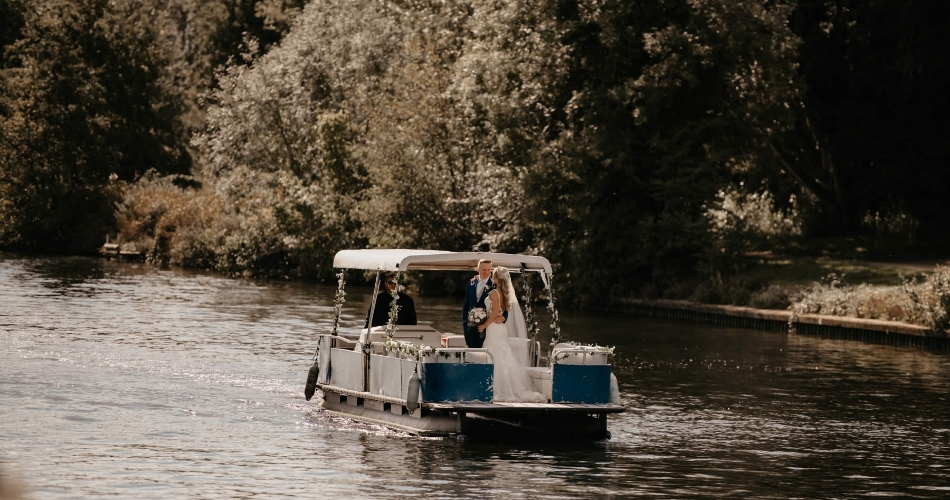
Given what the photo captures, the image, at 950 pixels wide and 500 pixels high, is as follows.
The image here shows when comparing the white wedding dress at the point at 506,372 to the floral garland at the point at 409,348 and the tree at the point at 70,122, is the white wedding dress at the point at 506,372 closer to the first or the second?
the floral garland at the point at 409,348

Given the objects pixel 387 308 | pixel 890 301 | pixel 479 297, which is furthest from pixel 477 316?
pixel 890 301

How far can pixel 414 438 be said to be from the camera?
62.1 feet

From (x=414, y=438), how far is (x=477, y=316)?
1884 mm

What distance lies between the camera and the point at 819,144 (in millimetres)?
50844

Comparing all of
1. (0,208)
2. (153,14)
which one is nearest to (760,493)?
(0,208)

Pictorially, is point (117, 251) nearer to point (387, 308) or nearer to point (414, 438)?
point (387, 308)

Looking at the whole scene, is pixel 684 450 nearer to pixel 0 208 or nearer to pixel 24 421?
pixel 24 421

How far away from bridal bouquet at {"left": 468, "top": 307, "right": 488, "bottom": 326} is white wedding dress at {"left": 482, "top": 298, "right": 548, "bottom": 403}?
0.10m

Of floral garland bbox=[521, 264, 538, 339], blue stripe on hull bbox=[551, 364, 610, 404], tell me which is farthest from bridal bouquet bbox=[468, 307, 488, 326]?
floral garland bbox=[521, 264, 538, 339]

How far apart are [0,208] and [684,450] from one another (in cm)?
5860

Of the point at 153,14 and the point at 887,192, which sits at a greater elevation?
the point at 153,14

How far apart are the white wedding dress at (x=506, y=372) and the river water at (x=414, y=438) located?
756 mm

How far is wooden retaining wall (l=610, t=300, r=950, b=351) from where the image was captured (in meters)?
34.6

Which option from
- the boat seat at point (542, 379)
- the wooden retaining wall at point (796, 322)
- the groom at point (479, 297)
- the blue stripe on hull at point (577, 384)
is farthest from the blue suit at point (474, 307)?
the wooden retaining wall at point (796, 322)
